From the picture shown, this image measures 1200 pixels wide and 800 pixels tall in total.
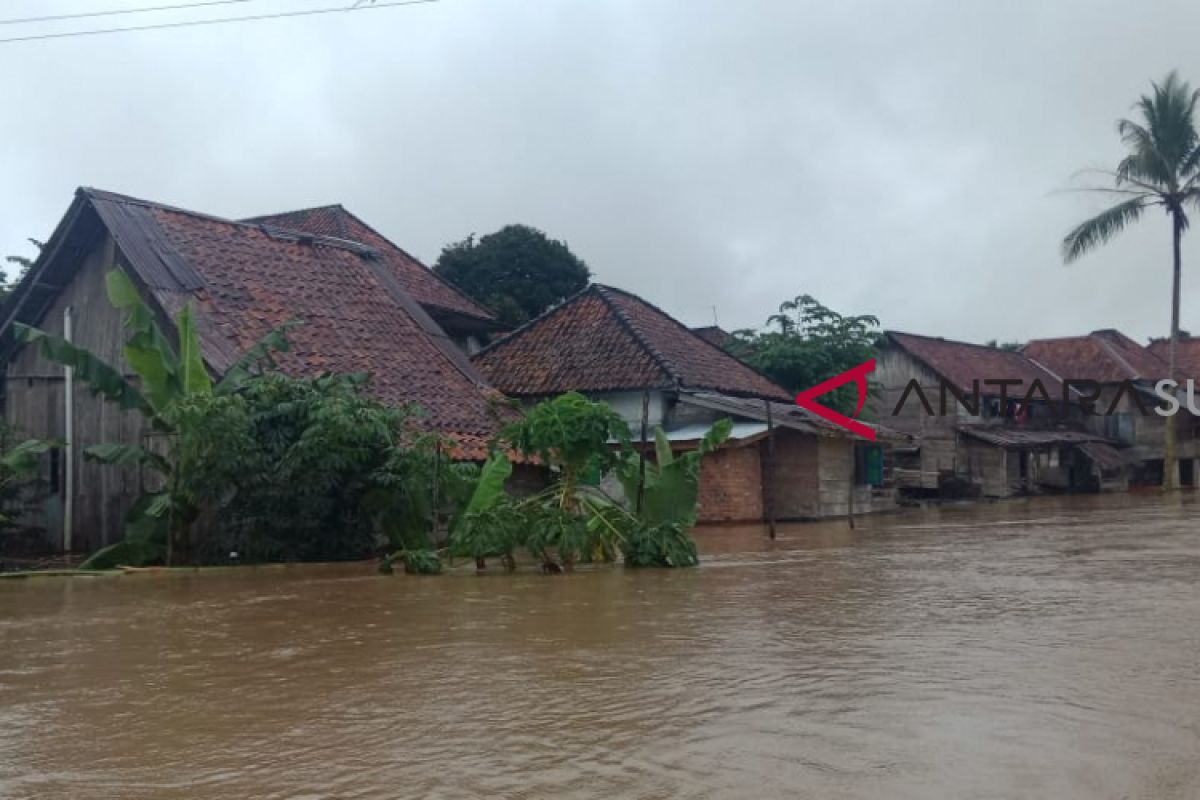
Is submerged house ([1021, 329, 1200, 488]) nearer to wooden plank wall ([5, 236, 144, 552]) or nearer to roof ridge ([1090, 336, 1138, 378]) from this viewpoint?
roof ridge ([1090, 336, 1138, 378])

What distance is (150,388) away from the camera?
12.4 meters

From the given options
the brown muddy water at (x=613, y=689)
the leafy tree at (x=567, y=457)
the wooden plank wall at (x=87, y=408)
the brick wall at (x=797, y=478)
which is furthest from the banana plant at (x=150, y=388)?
the brick wall at (x=797, y=478)

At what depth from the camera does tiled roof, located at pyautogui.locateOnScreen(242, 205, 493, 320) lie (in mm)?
23203

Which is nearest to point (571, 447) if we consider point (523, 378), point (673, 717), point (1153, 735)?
point (673, 717)

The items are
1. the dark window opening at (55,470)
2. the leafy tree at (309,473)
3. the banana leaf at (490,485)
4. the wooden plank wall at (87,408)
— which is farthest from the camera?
the dark window opening at (55,470)

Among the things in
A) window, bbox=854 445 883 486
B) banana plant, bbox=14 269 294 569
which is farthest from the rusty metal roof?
window, bbox=854 445 883 486

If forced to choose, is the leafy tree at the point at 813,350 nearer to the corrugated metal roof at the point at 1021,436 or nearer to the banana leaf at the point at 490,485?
the corrugated metal roof at the point at 1021,436

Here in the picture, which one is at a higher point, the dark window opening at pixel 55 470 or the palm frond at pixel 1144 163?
the palm frond at pixel 1144 163

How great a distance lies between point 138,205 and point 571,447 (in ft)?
25.7

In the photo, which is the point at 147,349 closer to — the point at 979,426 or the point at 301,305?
the point at 301,305

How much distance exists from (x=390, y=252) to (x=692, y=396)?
26.0 ft

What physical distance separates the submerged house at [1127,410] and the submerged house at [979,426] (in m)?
0.80

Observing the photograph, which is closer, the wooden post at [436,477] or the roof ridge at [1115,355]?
the wooden post at [436,477]

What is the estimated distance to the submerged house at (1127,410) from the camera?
133ft
